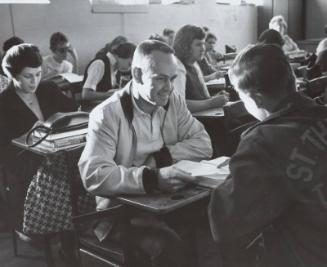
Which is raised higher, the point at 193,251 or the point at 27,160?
the point at 27,160

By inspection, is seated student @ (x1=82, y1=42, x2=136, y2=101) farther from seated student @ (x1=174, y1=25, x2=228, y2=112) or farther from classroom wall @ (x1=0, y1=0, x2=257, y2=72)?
classroom wall @ (x1=0, y1=0, x2=257, y2=72)

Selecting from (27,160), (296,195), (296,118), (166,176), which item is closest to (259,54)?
(296,118)

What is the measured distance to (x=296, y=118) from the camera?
4.48ft

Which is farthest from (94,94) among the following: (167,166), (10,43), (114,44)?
(167,166)

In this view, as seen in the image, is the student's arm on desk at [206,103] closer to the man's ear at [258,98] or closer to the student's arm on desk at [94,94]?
the student's arm on desk at [94,94]

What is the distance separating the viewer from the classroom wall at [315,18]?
426 inches

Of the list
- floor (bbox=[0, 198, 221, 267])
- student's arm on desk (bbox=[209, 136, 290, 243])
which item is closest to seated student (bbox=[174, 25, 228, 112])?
floor (bbox=[0, 198, 221, 267])

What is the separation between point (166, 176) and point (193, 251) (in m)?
0.54

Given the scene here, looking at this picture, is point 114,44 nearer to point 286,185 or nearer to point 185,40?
point 185,40

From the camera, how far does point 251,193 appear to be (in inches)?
53.7

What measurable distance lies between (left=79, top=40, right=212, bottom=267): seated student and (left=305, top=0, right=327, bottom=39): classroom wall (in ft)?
30.8

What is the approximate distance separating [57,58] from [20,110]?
3.34 metres

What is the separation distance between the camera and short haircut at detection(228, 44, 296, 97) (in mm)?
1415

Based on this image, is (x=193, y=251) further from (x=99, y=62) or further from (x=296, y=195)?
(x=99, y=62)
